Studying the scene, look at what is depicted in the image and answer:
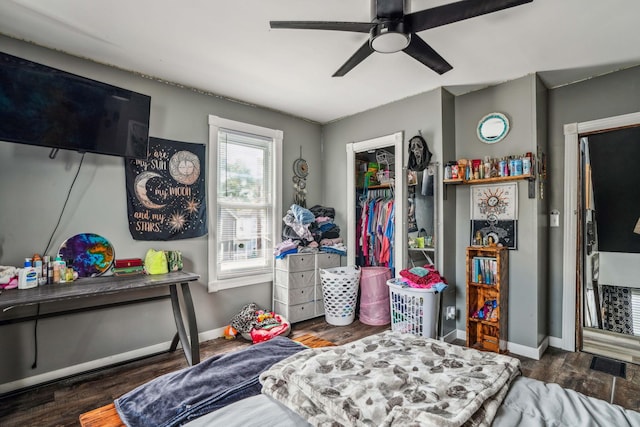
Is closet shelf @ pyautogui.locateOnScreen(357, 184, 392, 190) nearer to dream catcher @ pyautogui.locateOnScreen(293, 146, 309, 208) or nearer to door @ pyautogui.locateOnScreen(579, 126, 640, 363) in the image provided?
dream catcher @ pyautogui.locateOnScreen(293, 146, 309, 208)

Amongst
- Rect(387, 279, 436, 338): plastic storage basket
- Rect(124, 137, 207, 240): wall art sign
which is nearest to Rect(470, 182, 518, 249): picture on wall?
Rect(387, 279, 436, 338): plastic storage basket

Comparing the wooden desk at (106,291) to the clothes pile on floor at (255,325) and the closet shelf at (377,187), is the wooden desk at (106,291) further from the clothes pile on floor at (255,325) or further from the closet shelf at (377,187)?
the closet shelf at (377,187)

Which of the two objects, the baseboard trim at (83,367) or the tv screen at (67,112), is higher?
the tv screen at (67,112)

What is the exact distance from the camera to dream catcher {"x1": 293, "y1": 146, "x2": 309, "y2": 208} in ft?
13.3

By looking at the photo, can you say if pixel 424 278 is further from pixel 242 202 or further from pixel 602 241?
pixel 602 241

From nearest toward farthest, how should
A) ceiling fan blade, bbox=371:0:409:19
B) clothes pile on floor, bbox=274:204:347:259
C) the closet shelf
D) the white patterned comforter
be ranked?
the white patterned comforter, ceiling fan blade, bbox=371:0:409:19, clothes pile on floor, bbox=274:204:347:259, the closet shelf

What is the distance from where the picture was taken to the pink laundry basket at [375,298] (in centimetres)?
359

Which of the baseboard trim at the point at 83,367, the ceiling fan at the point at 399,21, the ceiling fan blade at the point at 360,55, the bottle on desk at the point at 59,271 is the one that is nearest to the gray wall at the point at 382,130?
the ceiling fan blade at the point at 360,55

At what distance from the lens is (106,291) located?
2111mm

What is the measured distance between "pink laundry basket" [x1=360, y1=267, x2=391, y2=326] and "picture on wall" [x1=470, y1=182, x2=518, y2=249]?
3.48 feet

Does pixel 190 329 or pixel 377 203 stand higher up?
pixel 377 203

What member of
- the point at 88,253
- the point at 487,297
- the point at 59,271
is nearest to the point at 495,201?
the point at 487,297

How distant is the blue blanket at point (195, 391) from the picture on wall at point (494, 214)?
8.26 ft

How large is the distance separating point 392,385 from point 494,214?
264 cm
